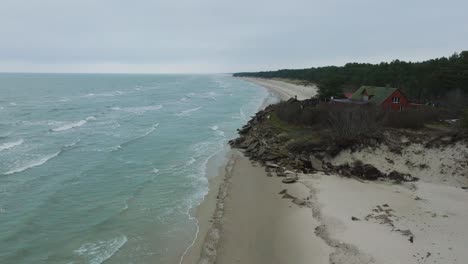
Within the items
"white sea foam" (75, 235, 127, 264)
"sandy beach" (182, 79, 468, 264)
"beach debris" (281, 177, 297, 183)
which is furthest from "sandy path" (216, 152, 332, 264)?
"white sea foam" (75, 235, 127, 264)

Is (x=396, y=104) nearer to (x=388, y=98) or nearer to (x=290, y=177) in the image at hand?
(x=388, y=98)

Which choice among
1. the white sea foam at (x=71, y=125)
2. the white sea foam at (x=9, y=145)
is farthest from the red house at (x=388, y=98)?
the white sea foam at (x=9, y=145)

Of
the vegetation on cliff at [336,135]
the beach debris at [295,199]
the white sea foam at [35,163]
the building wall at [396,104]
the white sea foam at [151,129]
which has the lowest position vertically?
the white sea foam at [35,163]

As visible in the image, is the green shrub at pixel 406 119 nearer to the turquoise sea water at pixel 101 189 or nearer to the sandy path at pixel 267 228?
the sandy path at pixel 267 228

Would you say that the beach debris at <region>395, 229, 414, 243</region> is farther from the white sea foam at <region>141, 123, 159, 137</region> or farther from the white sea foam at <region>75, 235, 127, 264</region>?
the white sea foam at <region>141, 123, 159, 137</region>

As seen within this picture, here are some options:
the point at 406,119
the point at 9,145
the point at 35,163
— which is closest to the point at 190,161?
the point at 35,163

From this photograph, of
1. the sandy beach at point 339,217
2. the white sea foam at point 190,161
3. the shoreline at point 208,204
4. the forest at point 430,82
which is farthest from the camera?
the forest at point 430,82

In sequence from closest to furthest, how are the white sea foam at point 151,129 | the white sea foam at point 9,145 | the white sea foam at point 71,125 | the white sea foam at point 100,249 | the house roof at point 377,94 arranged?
1. the white sea foam at point 100,249
2. the white sea foam at point 9,145
3. the house roof at point 377,94
4. the white sea foam at point 151,129
5. the white sea foam at point 71,125

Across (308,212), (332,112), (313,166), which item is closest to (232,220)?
(308,212)
